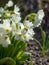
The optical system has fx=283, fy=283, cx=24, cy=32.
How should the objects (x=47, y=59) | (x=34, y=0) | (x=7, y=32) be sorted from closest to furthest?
(x=7, y=32) → (x=47, y=59) → (x=34, y=0)

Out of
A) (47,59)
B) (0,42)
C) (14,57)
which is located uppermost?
(0,42)

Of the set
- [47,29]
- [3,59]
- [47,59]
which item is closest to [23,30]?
[3,59]

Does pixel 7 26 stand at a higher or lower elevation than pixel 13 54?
higher

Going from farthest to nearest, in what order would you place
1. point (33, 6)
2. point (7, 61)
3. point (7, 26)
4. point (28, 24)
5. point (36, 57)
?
point (33, 6), point (36, 57), point (7, 61), point (28, 24), point (7, 26)

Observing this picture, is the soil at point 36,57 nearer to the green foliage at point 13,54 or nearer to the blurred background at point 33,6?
the green foliage at point 13,54

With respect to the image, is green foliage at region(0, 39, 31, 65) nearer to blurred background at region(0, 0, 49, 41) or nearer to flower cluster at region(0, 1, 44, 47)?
flower cluster at region(0, 1, 44, 47)

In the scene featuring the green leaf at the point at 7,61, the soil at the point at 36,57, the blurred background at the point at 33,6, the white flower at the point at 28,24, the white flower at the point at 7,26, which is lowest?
the soil at the point at 36,57

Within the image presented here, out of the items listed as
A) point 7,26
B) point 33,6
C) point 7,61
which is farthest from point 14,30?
point 33,6

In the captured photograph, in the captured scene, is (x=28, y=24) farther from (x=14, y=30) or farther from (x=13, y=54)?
(x=13, y=54)

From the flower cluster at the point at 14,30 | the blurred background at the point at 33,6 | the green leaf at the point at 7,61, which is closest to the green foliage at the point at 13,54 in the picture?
the green leaf at the point at 7,61

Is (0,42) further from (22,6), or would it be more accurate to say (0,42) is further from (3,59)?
(22,6)

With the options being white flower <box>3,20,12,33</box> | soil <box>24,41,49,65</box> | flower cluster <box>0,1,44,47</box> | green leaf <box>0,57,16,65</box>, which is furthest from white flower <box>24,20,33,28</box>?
soil <box>24,41,49,65</box>
